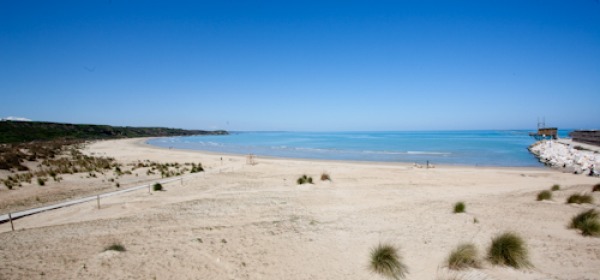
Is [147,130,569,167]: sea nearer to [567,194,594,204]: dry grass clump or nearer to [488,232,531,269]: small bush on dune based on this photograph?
[567,194,594,204]: dry grass clump

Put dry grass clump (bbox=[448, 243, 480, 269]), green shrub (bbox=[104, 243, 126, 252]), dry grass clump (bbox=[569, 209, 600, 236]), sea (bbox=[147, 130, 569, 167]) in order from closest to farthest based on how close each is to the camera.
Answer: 1. dry grass clump (bbox=[448, 243, 480, 269])
2. green shrub (bbox=[104, 243, 126, 252])
3. dry grass clump (bbox=[569, 209, 600, 236])
4. sea (bbox=[147, 130, 569, 167])

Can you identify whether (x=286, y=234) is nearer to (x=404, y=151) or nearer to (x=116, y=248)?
(x=116, y=248)

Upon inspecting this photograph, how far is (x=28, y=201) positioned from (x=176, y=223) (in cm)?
868

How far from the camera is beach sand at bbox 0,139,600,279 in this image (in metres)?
5.47

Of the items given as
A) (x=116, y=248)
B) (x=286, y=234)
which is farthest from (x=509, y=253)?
(x=116, y=248)

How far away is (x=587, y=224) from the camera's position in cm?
719

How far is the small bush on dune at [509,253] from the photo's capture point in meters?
5.68

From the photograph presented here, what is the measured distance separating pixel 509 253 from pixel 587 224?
11.4ft

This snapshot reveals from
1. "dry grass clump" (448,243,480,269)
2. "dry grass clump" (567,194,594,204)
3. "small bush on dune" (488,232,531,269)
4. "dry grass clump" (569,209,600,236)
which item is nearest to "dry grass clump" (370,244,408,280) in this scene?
"dry grass clump" (448,243,480,269)

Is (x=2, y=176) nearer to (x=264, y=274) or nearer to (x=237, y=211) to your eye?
(x=237, y=211)

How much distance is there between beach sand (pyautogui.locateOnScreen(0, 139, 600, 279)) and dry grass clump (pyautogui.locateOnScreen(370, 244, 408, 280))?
0.20 metres

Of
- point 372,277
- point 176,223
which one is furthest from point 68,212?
point 372,277

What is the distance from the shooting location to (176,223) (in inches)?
336

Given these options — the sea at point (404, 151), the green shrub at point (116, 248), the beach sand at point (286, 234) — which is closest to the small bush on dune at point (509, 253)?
the beach sand at point (286, 234)
